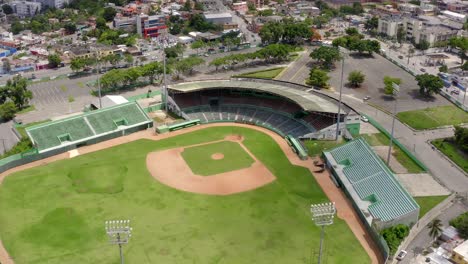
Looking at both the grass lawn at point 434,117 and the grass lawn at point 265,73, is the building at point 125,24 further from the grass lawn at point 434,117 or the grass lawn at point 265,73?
the grass lawn at point 434,117

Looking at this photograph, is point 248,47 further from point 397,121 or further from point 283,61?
point 397,121

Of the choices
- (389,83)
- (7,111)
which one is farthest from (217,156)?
(389,83)

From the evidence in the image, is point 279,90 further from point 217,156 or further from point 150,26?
point 150,26

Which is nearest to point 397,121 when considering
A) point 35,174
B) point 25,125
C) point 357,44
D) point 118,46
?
point 357,44

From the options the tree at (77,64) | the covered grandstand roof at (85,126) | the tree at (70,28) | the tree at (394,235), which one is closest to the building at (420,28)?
the tree at (77,64)

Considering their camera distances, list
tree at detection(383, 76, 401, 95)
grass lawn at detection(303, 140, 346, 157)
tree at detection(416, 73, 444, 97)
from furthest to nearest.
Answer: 1. tree at detection(383, 76, 401, 95)
2. tree at detection(416, 73, 444, 97)
3. grass lawn at detection(303, 140, 346, 157)

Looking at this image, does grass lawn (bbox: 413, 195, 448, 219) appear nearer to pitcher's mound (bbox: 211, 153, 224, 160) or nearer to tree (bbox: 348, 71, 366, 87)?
pitcher's mound (bbox: 211, 153, 224, 160)

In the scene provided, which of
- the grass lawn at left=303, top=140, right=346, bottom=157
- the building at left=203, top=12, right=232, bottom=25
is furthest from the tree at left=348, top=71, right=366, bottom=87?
the building at left=203, top=12, right=232, bottom=25
